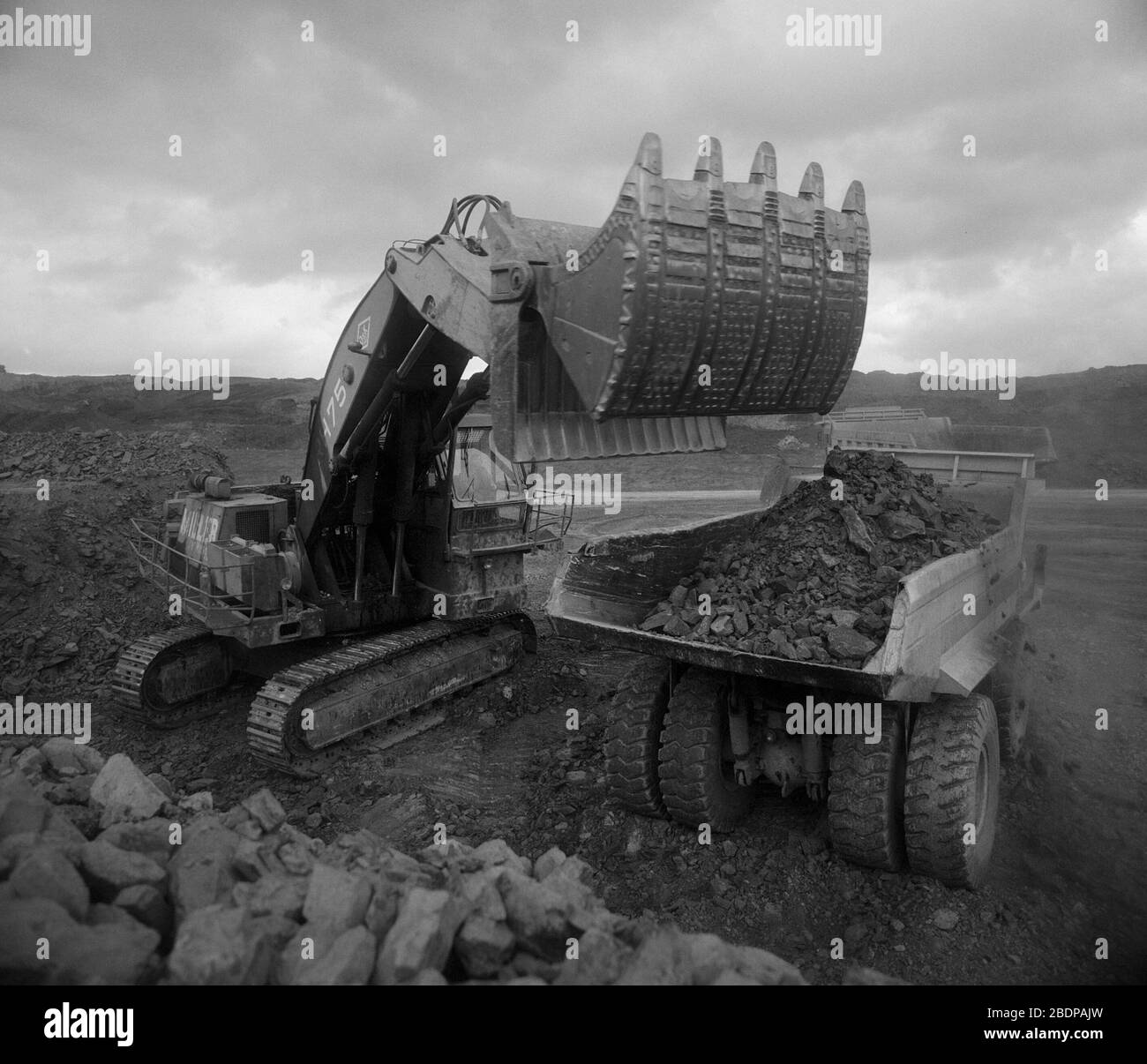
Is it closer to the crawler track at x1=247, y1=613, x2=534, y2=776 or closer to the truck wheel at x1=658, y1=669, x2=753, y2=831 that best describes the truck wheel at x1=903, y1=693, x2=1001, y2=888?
the truck wheel at x1=658, y1=669, x2=753, y2=831

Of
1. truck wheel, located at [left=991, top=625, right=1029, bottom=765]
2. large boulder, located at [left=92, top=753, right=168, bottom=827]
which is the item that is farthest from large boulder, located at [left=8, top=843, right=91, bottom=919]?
truck wheel, located at [left=991, top=625, right=1029, bottom=765]

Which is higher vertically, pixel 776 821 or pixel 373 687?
pixel 373 687

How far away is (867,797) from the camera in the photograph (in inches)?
163

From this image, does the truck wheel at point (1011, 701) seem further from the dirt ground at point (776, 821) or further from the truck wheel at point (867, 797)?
the truck wheel at point (867, 797)

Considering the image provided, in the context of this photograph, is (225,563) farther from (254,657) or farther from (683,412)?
(683,412)

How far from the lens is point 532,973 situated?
275cm

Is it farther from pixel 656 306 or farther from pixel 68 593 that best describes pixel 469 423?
pixel 68 593

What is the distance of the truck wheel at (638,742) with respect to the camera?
4.79 m

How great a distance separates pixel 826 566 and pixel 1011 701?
1.92 meters

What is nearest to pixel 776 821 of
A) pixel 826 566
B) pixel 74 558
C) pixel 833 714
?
pixel 833 714

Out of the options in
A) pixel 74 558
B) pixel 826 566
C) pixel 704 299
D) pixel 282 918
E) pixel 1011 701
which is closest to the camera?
pixel 282 918

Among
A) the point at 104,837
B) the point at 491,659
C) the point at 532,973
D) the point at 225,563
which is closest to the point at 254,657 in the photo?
the point at 225,563

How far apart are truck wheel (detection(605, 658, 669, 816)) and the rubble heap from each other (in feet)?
4.34
